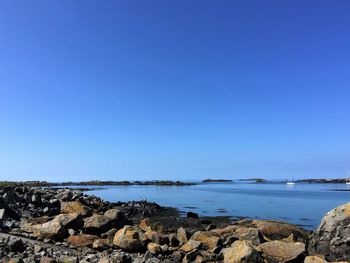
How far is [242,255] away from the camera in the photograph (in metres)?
12.0

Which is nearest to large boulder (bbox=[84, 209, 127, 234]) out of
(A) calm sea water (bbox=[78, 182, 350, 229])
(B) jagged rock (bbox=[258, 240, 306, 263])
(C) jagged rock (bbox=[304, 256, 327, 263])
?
(B) jagged rock (bbox=[258, 240, 306, 263])

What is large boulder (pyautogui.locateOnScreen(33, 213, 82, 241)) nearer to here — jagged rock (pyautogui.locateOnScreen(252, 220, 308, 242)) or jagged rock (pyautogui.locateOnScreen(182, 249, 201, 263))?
jagged rock (pyautogui.locateOnScreen(182, 249, 201, 263))

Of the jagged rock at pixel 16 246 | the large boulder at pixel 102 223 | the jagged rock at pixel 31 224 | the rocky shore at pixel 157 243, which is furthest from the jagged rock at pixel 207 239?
the jagged rock at pixel 31 224

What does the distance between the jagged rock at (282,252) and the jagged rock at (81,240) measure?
7.30 m

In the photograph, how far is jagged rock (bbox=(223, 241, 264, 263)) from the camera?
39.1 feet

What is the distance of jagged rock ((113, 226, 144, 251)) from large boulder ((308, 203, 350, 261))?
671 centimetres

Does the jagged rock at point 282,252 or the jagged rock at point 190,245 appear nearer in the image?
the jagged rock at point 282,252

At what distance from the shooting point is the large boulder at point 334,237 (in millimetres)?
12508

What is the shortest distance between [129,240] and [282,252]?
6167mm

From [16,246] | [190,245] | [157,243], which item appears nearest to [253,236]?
[190,245]

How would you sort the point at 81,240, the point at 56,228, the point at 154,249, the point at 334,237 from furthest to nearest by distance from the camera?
the point at 56,228 < the point at 81,240 < the point at 154,249 < the point at 334,237

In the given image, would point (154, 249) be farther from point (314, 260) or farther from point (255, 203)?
point (255, 203)

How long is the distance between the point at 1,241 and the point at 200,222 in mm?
16693

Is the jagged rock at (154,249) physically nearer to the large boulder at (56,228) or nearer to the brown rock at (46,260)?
the brown rock at (46,260)
